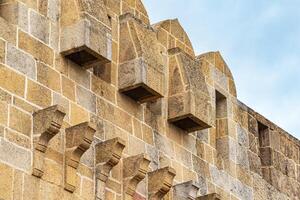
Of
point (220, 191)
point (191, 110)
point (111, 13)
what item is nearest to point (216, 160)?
point (220, 191)

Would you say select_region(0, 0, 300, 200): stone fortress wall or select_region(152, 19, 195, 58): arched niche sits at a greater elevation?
select_region(152, 19, 195, 58): arched niche

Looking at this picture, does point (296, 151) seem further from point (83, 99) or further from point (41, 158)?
point (41, 158)

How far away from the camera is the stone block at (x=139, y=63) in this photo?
13.3 meters

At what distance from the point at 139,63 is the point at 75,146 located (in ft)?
5.74

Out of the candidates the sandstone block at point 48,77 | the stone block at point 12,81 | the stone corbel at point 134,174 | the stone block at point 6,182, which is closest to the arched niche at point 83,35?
the sandstone block at point 48,77

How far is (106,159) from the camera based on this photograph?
12.4 metres

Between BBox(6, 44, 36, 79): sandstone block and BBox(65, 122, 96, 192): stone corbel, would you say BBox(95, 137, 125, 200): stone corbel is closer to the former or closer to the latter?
BBox(65, 122, 96, 192): stone corbel

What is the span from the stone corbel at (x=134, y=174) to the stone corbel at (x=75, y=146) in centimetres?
95

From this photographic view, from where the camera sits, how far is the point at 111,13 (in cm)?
1381

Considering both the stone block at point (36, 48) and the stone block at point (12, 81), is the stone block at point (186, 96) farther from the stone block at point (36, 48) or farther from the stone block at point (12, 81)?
the stone block at point (12, 81)

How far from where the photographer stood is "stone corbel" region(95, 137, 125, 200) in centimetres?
1239

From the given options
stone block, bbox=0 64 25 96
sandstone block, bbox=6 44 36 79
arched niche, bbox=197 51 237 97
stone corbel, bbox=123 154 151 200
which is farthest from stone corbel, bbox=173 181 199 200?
stone block, bbox=0 64 25 96

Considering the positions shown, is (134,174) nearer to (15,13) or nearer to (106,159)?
(106,159)

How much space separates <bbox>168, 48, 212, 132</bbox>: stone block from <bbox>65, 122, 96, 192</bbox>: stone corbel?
2.42m
